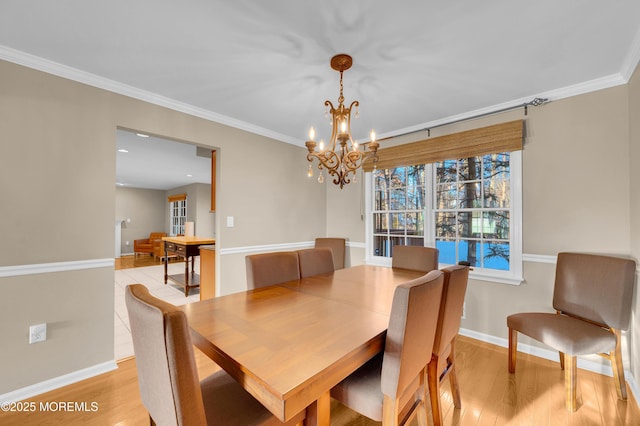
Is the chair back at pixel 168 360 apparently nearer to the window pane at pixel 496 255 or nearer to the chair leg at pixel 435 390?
the chair leg at pixel 435 390

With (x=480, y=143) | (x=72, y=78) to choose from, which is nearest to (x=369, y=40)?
(x=480, y=143)

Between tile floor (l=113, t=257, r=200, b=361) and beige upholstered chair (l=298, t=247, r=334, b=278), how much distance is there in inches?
70.9

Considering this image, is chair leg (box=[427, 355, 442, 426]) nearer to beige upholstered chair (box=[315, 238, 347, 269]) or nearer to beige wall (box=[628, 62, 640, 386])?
beige wall (box=[628, 62, 640, 386])

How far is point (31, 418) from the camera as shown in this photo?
1.66 metres

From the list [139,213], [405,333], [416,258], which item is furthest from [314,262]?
[139,213]

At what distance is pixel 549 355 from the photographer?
92.6 inches

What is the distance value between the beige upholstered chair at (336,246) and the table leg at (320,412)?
2.65 metres

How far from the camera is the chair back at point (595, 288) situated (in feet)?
5.96

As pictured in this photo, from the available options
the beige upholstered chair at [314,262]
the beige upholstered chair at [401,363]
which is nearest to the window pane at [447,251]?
the beige upholstered chair at [314,262]

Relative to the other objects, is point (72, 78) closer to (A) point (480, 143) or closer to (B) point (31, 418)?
(B) point (31, 418)

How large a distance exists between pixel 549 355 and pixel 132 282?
632 centimetres

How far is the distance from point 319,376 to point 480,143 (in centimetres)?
272

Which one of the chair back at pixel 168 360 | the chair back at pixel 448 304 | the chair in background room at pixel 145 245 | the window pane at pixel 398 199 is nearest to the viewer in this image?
the chair back at pixel 168 360

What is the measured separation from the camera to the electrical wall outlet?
6.12ft
